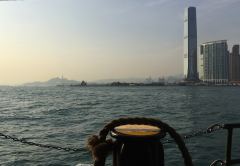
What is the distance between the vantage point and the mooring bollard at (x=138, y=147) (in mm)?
2553

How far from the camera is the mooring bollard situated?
2.55 meters

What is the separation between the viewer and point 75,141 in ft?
66.3

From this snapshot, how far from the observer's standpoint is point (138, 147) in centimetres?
256

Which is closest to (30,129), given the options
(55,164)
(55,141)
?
(55,141)

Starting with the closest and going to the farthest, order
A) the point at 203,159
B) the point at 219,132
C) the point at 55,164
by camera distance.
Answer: the point at 55,164 → the point at 203,159 → the point at 219,132

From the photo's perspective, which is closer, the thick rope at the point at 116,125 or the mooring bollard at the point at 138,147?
the mooring bollard at the point at 138,147

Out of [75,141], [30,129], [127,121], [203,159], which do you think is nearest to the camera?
[127,121]

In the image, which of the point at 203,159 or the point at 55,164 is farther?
the point at 203,159

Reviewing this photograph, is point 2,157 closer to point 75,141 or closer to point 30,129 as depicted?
point 75,141

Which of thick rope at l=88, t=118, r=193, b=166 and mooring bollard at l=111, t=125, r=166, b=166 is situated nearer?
mooring bollard at l=111, t=125, r=166, b=166

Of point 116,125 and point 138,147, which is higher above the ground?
point 116,125

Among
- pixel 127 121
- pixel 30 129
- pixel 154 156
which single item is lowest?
pixel 30 129

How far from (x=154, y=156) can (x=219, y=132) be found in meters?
20.9

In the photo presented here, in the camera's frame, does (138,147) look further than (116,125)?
No
